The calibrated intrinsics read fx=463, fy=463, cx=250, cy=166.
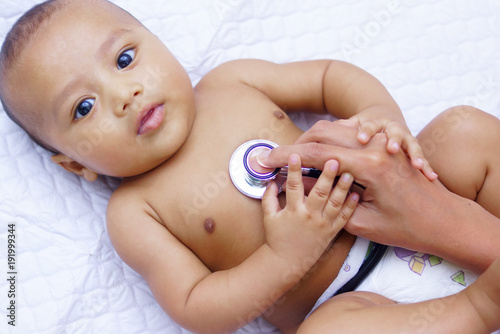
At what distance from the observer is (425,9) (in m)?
1.49

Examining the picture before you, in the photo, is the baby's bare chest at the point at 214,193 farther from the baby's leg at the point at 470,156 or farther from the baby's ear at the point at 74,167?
the baby's leg at the point at 470,156

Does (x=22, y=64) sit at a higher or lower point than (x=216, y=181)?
higher

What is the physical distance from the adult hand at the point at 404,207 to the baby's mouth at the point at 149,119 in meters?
0.30

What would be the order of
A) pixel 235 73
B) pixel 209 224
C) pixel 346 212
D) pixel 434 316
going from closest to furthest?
pixel 434 316 → pixel 346 212 → pixel 209 224 → pixel 235 73

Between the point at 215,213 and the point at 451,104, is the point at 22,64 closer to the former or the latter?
the point at 215,213

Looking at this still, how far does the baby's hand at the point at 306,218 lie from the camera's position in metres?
1.01

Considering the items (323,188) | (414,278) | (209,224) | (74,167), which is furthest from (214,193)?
(414,278)

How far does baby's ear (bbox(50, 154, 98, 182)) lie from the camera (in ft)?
3.98

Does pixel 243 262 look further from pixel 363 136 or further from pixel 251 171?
pixel 363 136

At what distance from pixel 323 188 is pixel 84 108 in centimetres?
58

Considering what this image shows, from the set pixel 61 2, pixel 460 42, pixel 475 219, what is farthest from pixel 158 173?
pixel 460 42

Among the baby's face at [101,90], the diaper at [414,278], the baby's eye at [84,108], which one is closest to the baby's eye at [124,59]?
the baby's face at [101,90]

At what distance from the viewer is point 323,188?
100cm

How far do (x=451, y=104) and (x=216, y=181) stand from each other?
0.79 m
